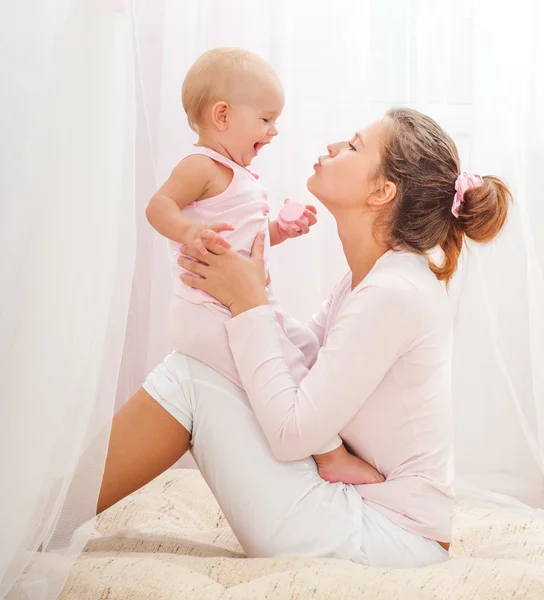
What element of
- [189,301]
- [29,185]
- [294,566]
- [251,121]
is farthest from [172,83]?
[294,566]

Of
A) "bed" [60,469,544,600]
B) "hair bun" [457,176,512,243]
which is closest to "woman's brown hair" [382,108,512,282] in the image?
"hair bun" [457,176,512,243]

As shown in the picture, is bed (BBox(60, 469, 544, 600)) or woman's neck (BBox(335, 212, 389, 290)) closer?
bed (BBox(60, 469, 544, 600))

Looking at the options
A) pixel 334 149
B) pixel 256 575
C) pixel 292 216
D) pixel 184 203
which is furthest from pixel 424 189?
pixel 256 575

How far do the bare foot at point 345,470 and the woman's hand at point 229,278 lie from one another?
28 cm

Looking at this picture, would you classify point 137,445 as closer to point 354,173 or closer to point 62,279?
point 62,279

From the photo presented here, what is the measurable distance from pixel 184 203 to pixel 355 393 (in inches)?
18.2

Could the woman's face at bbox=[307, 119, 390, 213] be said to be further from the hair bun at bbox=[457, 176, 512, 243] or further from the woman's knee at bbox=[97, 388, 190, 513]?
the woman's knee at bbox=[97, 388, 190, 513]

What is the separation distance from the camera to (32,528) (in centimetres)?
106

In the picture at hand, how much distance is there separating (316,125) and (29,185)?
1.41 metres

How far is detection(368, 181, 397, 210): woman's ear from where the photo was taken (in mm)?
1419

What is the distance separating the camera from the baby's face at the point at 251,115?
1519mm

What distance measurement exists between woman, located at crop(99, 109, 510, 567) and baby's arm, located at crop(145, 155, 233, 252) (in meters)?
0.06

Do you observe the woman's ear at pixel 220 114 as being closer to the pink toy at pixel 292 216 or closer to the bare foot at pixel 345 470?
the pink toy at pixel 292 216

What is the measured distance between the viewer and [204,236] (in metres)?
1.35
